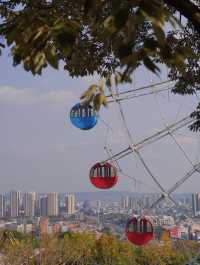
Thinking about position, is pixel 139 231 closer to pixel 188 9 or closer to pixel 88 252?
pixel 188 9

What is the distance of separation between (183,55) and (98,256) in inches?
1686

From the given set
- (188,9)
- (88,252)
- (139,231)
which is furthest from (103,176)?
(88,252)

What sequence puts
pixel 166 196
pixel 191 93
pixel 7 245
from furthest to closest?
pixel 7 245
pixel 166 196
pixel 191 93

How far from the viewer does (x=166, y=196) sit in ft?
40.9

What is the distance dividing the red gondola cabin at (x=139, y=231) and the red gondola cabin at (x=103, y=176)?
91 cm

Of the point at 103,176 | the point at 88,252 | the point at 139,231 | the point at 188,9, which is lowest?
the point at 88,252

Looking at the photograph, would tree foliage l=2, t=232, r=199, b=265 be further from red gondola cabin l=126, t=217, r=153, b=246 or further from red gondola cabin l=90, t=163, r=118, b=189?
red gondola cabin l=126, t=217, r=153, b=246

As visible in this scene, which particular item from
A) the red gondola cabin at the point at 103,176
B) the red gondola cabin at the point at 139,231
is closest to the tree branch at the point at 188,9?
the red gondola cabin at the point at 103,176

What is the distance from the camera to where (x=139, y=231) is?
10945 mm

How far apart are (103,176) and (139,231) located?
139cm

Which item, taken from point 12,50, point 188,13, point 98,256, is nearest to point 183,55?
point 188,13

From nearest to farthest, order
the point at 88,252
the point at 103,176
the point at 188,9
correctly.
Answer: the point at 188,9
the point at 103,176
the point at 88,252

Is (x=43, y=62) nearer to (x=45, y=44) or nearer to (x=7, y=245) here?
(x=45, y=44)

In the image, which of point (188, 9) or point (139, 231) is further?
point (139, 231)
